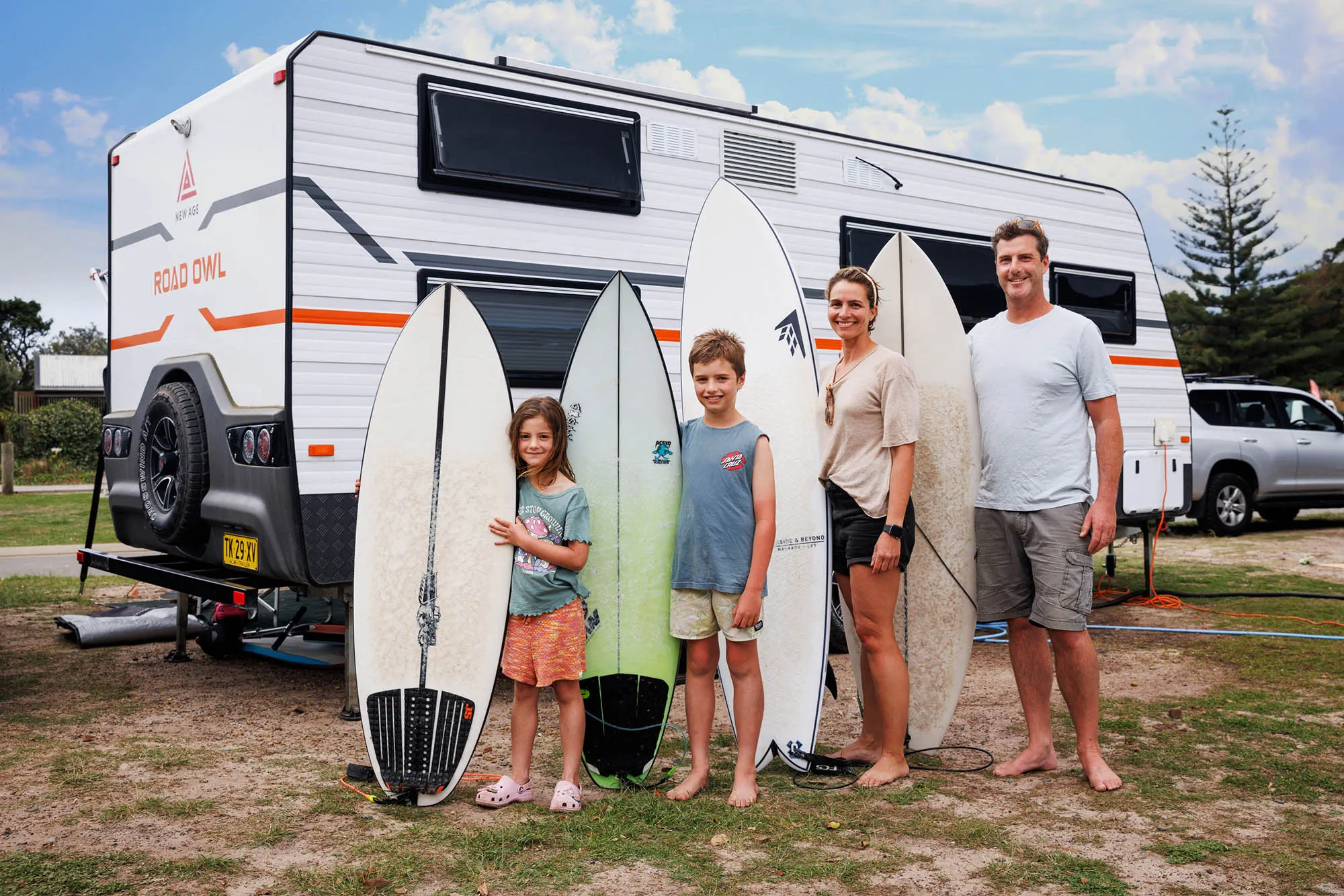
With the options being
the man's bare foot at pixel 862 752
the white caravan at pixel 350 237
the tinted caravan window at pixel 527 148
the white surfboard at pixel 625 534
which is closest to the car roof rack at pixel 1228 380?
the white caravan at pixel 350 237

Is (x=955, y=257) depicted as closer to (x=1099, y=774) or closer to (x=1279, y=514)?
(x=1099, y=774)

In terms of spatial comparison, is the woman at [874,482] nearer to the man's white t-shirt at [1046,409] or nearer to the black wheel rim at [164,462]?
the man's white t-shirt at [1046,409]

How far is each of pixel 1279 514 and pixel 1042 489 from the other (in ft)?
39.4

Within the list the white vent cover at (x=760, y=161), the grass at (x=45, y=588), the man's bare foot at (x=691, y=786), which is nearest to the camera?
the man's bare foot at (x=691, y=786)

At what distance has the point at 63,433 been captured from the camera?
26.4m

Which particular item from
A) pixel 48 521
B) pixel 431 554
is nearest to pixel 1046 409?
pixel 431 554

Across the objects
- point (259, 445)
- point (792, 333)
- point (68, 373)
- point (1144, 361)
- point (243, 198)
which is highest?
point (68, 373)

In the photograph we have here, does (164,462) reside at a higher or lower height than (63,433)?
lower

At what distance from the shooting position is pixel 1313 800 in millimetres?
3590

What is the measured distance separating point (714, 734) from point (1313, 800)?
7.29ft

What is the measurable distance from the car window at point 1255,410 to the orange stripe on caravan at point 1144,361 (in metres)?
4.98

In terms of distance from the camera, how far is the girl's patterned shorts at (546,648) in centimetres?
350

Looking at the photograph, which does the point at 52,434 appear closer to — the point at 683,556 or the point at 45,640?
the point at 45,640

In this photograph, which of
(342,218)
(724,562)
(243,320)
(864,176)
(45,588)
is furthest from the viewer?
(45,588)
